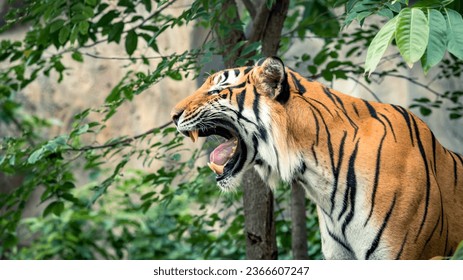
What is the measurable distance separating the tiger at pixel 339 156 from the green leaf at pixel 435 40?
808mm

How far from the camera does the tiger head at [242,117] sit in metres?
3.13

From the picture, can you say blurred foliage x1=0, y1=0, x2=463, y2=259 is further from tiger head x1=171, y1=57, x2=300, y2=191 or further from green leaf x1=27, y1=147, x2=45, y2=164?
tiger head x1=171, y1=57, x2=300, y2=191

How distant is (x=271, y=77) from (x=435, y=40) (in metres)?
0.88

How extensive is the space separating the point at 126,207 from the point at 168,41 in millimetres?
2099

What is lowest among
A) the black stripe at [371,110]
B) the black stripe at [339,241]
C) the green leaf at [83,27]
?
the black stripe at [339,241]

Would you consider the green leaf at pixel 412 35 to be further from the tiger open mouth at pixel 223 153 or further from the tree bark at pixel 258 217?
the tree bark at pixel 258 217

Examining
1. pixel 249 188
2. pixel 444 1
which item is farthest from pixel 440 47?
pixel 249 188

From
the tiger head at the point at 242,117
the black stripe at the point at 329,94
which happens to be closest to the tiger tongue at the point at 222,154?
the tiger head at the point at 242,117

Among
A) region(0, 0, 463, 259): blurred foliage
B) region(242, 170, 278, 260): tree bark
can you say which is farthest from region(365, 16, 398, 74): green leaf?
region(242, 170, 278, 260): tree bark

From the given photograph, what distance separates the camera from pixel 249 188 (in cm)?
456

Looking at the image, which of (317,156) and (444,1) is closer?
(444,1)

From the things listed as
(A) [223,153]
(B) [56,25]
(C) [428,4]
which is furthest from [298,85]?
(B) [56,25]

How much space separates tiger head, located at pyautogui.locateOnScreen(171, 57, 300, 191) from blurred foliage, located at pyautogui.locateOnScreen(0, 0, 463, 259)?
407 millimetres
